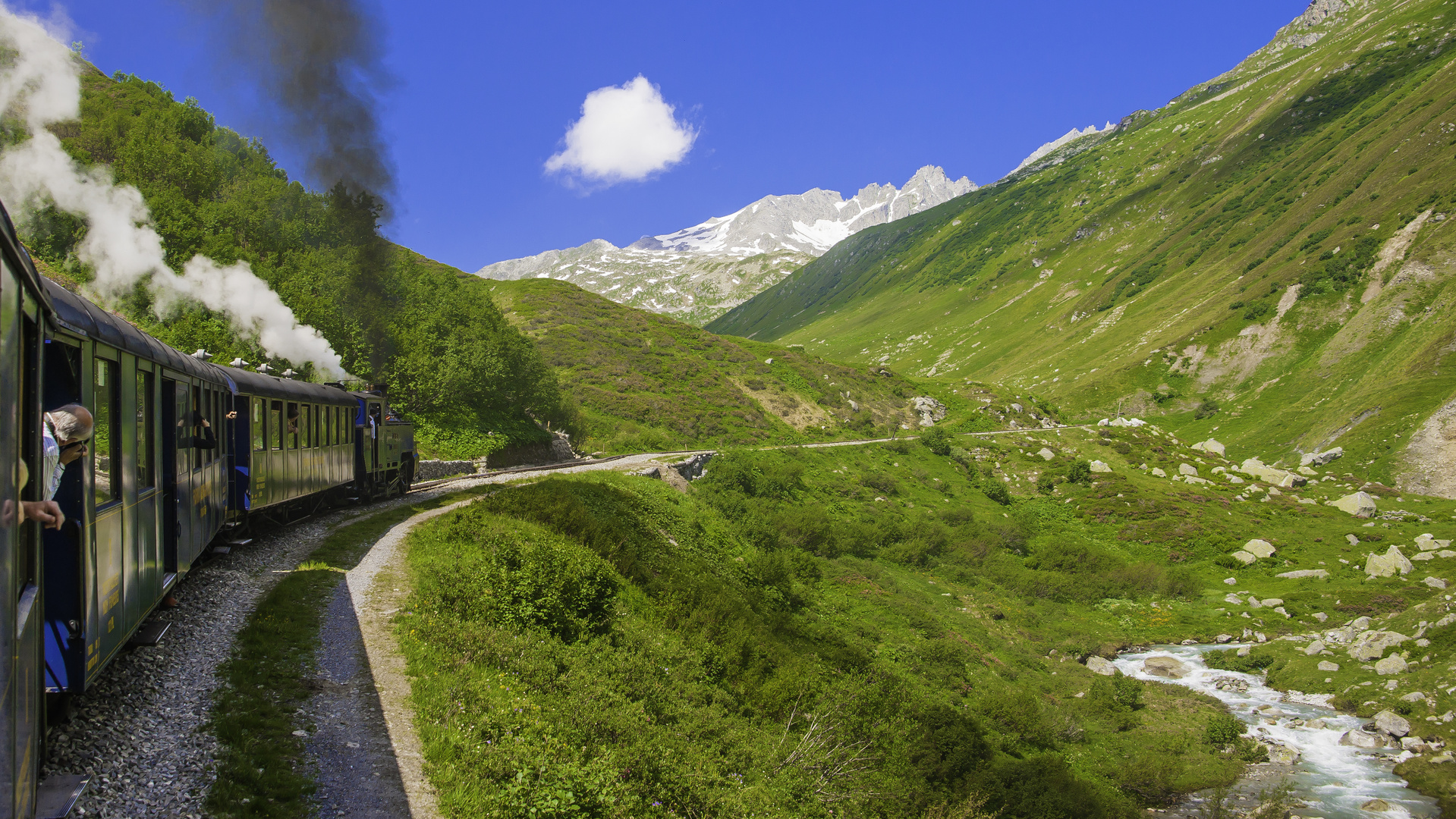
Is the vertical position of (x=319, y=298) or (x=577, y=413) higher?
(x=319, y=298)

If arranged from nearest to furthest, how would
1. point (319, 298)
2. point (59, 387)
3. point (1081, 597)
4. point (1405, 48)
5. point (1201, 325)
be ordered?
point (59, 387)
point (319, 298)
point (1081, 597)
point (1201, 325)
point (1405, 48)

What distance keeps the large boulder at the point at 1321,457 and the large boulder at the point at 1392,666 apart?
4042 centimetres

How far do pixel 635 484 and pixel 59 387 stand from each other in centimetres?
2870

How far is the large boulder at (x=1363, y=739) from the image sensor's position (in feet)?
84.9

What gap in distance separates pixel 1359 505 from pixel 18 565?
2688 inches

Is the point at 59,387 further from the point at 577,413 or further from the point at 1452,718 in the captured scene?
the point at 577,413

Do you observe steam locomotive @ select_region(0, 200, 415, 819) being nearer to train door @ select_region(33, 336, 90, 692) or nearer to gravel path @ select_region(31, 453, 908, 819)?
train door @ select_region(33, 336, 90, 692)

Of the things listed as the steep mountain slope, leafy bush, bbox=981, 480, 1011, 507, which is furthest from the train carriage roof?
the steep mountain slope

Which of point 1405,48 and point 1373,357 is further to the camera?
point 1405,48

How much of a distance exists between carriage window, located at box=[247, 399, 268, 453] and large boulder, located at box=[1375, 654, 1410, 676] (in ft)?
130

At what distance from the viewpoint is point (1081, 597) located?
4250 centimetres

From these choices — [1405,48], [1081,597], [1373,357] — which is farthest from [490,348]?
[1405,48]

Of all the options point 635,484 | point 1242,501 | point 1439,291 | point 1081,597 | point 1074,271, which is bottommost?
point 1081,597

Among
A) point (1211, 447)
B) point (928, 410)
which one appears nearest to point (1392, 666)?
point (1211, 447)
